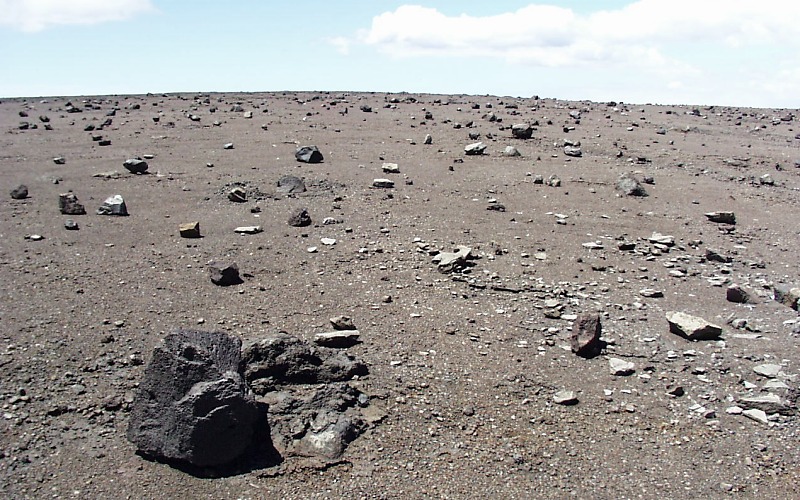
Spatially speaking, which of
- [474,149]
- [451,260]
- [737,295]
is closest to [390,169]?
[474,149]

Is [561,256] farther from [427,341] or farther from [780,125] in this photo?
[780,125]

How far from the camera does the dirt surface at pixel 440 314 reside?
360cm

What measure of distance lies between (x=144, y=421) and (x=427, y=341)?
86.2 inches

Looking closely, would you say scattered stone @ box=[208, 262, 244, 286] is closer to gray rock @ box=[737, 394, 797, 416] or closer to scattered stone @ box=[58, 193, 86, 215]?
scattered stone @ box=[58, 193, 86, 215]

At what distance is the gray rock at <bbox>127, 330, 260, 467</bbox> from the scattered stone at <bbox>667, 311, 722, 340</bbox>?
3.48 m

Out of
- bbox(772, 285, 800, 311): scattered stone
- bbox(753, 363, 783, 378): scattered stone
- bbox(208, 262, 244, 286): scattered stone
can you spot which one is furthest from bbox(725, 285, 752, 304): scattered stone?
bbox(208, 262, 244, 286): scattered stone

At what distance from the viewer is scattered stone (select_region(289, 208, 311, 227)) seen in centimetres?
784

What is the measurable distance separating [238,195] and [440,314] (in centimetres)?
487

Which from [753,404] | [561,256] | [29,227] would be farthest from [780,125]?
[29,227]

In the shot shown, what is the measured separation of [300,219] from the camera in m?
7.84

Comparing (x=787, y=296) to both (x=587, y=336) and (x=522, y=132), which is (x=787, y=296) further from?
(x=522, y=132)

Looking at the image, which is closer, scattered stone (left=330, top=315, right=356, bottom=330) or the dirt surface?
the dirt surface

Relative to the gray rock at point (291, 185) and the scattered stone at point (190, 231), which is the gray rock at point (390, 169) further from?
the scattered stone at point (190, 231)

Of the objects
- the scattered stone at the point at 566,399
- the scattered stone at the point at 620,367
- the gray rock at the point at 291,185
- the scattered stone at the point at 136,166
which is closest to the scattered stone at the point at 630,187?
the gray rock at the point at 291,185
